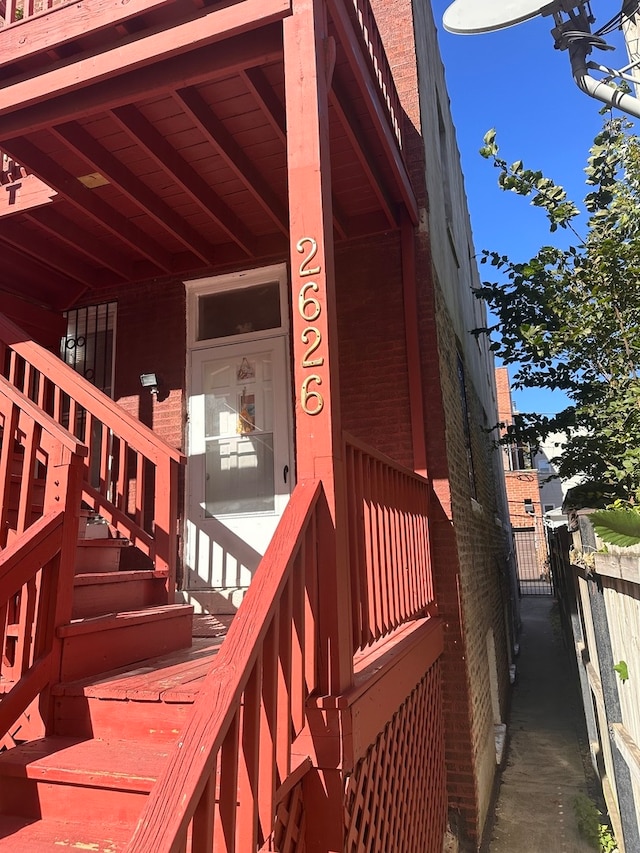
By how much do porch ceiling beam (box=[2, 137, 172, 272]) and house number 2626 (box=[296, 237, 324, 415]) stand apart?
2.65m

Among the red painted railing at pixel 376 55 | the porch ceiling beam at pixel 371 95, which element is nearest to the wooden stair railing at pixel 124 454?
the porch ceiling beam at pixel 371 95

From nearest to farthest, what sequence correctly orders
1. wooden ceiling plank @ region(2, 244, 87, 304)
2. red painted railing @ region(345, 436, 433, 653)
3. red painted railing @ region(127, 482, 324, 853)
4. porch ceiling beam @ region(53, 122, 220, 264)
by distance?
1. red painted railing @ region(127, 482, 324, 853)
2. red painted railing @ region(345, 436, 433, 653)
3. porch ceiling beam @ region(53, 122, 220, 264)
4. wooden ceiling plank @ region(2, 244, 87, 304)

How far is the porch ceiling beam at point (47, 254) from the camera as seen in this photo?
5.21 metres

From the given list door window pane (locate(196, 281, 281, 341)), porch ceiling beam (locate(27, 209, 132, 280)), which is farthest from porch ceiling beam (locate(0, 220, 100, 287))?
door window pane (locate(196, 281, 281, 341))

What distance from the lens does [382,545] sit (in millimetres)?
3248

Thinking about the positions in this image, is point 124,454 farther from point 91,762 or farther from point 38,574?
point 91,762

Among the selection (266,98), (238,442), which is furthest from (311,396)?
(238,442)

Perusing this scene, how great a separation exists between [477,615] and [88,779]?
468 cm

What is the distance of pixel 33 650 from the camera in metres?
2.73

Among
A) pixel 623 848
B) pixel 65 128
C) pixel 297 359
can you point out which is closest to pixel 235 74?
pixel 65 128

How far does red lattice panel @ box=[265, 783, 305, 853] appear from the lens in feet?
6.53

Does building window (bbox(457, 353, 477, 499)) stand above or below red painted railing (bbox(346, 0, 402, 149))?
below

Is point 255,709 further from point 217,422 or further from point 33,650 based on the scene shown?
point 217,422

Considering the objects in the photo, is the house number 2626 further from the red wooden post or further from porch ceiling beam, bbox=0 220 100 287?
porch ceiling beam, bbox=0 220 100 287
